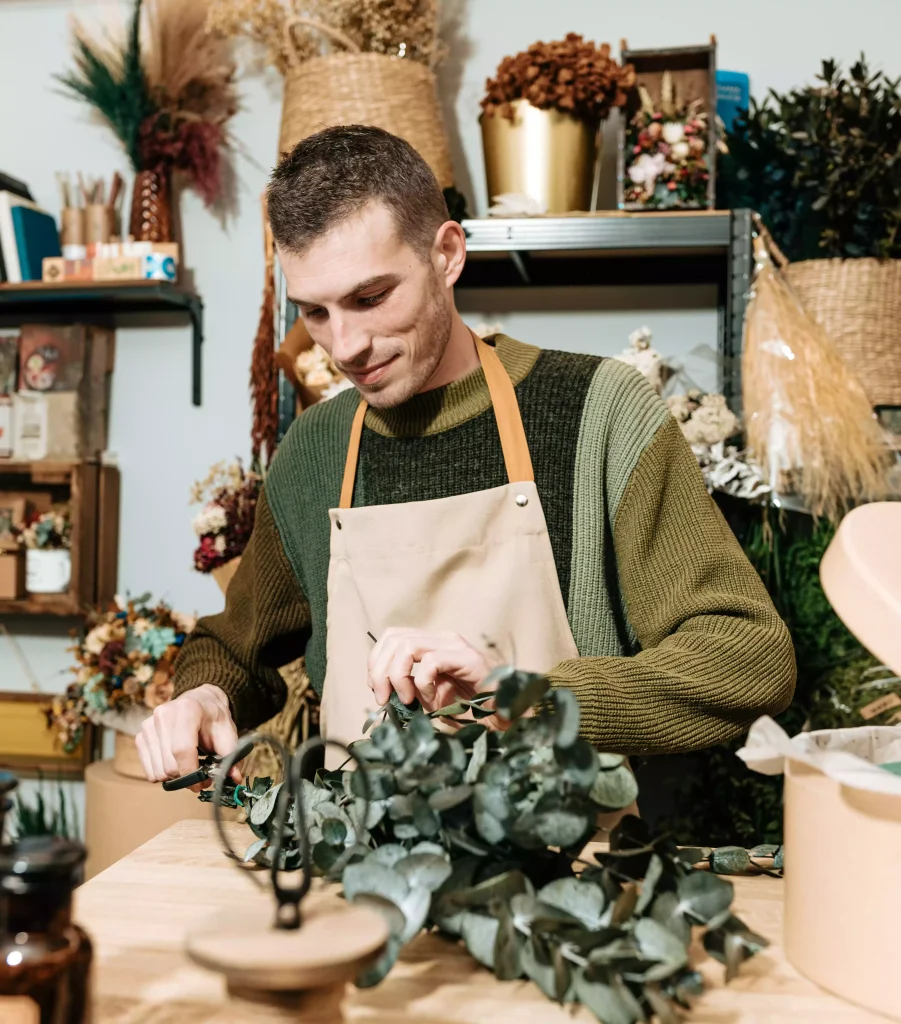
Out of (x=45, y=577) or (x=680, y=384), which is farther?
(x=45, y=577)

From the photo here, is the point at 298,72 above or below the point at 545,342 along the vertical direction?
above

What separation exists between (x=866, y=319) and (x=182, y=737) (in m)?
1.66

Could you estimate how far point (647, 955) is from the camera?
60 cm

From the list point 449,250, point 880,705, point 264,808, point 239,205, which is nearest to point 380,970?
point 264,808

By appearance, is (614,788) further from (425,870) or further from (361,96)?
(361,96)

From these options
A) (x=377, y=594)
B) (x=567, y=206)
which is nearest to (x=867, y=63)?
(x=567, y=206)

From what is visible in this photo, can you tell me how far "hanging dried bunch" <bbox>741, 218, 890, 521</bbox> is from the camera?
6.65 feet

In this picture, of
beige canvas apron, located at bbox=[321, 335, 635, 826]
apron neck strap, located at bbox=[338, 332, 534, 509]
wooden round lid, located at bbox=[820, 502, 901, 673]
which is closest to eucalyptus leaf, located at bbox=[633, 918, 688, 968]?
wooden round lid, located at bbox=[820, 502, 901, 673]

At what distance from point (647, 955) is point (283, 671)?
6.00 ft

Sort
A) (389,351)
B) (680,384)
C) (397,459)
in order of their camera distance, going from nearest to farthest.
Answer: (389,351) → (397,459) → (680,384)

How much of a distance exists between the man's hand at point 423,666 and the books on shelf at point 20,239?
216 cm

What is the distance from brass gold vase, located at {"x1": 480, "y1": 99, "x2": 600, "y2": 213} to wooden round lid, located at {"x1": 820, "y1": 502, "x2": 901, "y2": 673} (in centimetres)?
168

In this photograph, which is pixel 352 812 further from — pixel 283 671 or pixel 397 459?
pixel 283 671

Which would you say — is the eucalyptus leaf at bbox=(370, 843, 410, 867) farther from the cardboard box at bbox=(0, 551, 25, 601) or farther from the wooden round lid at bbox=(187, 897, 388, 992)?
the cardboard box at bbox=(0, 551, 25, 601)
